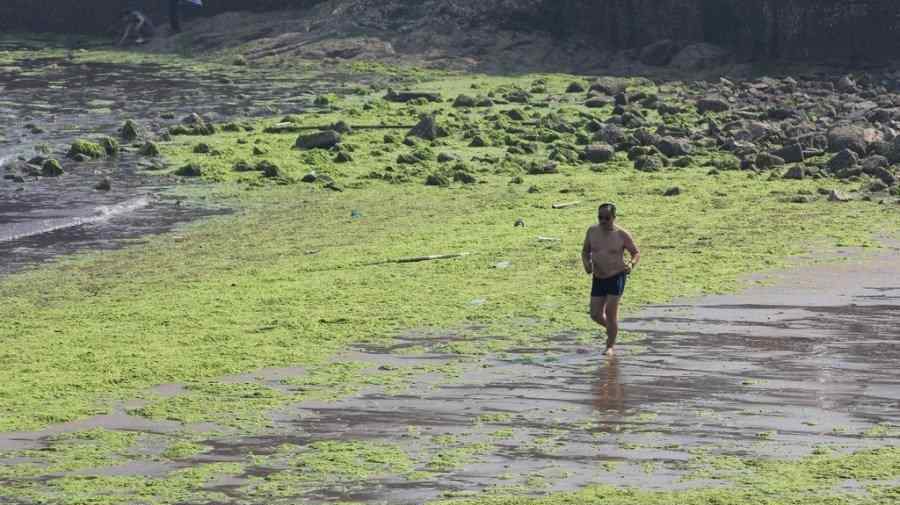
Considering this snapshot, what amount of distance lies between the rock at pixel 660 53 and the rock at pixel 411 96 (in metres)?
10.5

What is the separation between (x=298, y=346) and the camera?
602 inches

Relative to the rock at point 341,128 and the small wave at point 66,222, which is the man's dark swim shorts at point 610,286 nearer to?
the small wave at point 66,222

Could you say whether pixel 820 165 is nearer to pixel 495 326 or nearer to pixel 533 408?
pixel 495 326

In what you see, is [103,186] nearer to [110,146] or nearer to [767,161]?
[110,146]

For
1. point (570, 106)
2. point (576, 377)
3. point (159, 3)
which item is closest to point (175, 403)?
point (576, 377)

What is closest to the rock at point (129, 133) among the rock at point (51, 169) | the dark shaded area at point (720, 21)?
the rock at point (51, 169)

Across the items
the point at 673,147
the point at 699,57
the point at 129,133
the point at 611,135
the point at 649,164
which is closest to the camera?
the point at 649,164

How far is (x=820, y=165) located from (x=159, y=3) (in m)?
39.7

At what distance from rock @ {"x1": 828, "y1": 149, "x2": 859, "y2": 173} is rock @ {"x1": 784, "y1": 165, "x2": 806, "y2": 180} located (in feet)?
2.60

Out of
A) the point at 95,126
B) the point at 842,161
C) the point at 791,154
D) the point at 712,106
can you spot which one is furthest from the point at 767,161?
the point at 95,126

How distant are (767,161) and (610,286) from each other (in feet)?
46.1

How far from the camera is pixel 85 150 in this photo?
32.0 metres

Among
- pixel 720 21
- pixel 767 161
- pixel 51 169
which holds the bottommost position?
pixel 51 169

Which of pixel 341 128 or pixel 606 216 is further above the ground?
pixel 606 216
